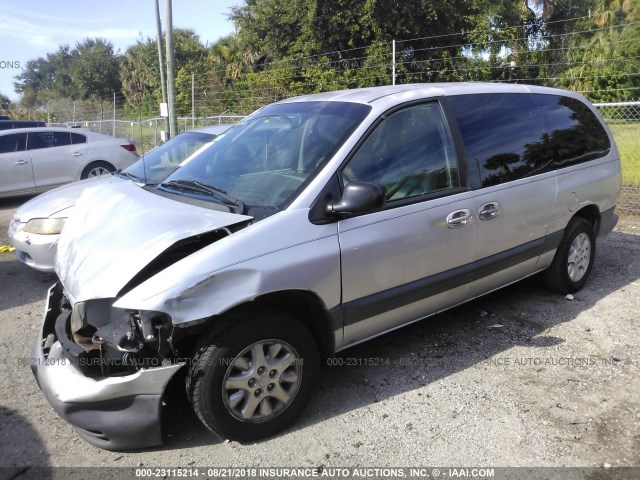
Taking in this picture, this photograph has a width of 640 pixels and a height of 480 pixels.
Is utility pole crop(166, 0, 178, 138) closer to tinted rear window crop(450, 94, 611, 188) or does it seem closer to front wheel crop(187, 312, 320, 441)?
tinted rear window crop(450, 94, 611, 188)

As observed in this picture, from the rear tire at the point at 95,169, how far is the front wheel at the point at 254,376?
912 centimetres

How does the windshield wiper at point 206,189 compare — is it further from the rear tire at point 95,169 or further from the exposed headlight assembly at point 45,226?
the rear tire at point 95,169

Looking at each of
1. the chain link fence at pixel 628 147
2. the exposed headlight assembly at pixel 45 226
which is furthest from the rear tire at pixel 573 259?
the exposed headlight assembly at pixel 45 226

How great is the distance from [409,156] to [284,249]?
118cm

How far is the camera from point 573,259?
4.93m

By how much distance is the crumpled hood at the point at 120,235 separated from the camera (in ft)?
8.95

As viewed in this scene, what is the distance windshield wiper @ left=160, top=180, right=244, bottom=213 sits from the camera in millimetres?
3160

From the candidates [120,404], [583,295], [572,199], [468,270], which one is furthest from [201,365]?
[583,295]

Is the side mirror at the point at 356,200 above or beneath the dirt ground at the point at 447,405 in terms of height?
above

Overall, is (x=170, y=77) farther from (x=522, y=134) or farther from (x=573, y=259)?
(x=573, y=259)

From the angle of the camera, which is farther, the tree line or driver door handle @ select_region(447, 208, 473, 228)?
the tree line

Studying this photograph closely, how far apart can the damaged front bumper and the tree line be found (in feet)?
29.2

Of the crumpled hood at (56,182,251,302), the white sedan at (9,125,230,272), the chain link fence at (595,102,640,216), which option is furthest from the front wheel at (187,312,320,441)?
the chain link fence at (595,102,640,216)

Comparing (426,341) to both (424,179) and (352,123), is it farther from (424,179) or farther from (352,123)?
(352,123)
